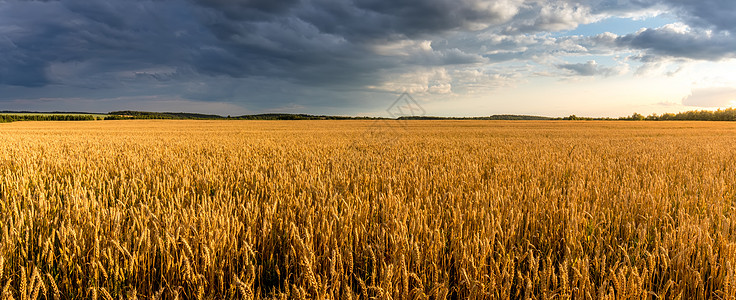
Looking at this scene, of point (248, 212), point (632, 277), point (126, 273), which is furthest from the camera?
point (248, 212)

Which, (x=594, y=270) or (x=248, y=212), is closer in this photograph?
(x=594, y=270)

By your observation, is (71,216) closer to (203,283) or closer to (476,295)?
(203,283)

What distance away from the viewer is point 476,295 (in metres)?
1.87

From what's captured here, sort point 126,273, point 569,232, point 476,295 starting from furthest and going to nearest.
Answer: point 569,232 < point 126,273 < point 476,295

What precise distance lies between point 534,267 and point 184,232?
2.18 meters

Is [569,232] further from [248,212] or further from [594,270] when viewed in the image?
[248,212]

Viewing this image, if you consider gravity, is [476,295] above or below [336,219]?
below

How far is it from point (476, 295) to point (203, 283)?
4.87 ft

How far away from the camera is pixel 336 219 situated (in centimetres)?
257

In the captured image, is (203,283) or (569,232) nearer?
(203,283)

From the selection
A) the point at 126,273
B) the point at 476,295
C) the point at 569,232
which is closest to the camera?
the point at 476,295

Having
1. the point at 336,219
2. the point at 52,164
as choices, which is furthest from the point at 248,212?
the point at 52,164

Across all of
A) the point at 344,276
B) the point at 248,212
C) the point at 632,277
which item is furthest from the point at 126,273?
the point at 632,277

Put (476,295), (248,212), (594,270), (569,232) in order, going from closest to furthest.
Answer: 1. (476,295)
2. (594,270)
3. (569,232)
4. (248,212)
